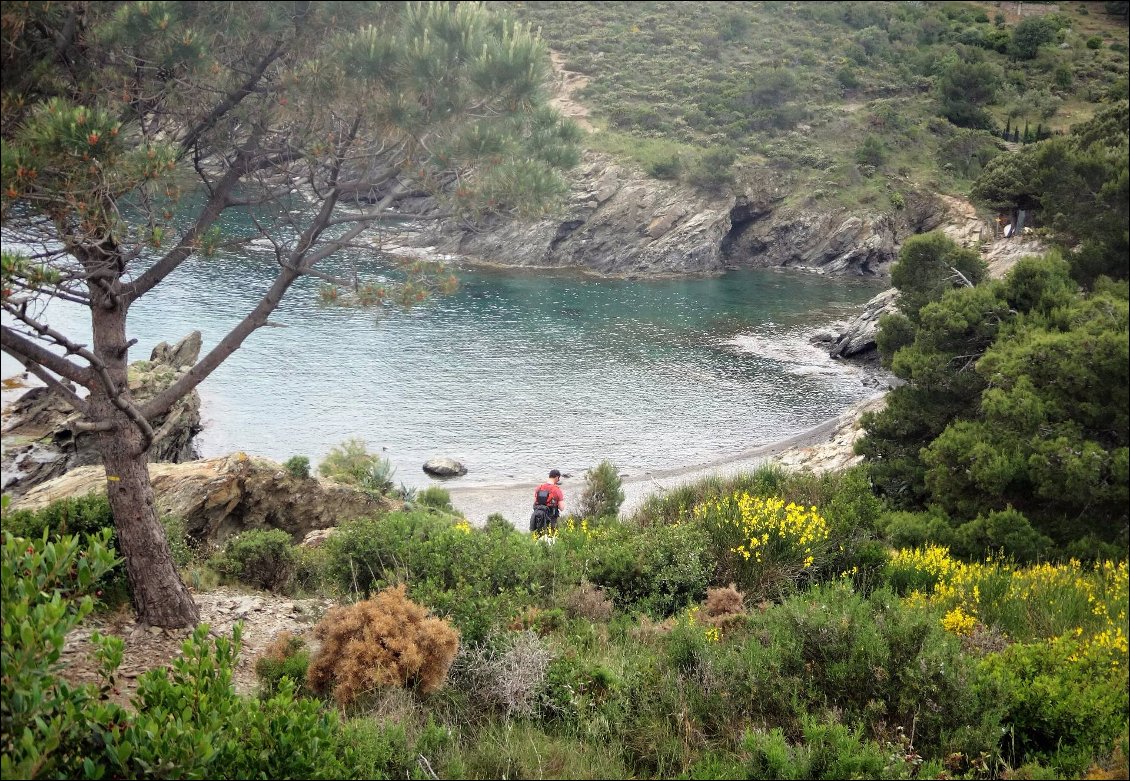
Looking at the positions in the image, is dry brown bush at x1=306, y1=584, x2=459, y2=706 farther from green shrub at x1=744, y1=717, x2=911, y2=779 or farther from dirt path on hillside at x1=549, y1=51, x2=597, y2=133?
dirt path on hillside at x1=549, y1=51, x2=597, y2=133

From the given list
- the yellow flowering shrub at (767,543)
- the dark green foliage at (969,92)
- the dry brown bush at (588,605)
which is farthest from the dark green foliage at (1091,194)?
the dark green foliage at (969,92)

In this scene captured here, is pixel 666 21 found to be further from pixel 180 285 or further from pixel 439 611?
pixel 439 611

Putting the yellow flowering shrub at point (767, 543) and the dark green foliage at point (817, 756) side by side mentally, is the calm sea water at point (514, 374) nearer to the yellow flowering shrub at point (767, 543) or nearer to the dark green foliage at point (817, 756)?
the yellow flowering shrub at point (767, 543)

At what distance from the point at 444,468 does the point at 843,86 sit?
65639mm

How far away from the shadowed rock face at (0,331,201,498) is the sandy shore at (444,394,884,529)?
874 centimetres

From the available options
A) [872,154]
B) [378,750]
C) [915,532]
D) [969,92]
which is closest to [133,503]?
[378,750]

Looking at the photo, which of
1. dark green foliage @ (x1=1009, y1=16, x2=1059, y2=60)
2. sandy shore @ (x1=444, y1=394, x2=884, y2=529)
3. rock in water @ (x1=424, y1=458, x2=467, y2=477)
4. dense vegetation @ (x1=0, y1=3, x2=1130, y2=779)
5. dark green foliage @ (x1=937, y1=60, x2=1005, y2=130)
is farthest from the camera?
dark green foliage @ (x1=1009, y1=16, x2=1059, y2=60)

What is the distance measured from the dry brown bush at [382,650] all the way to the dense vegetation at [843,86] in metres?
60.7

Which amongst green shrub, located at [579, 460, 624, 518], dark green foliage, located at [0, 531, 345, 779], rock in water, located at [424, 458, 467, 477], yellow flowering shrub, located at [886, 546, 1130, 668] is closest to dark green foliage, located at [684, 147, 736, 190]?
rock in water, located at [424, 458, 467, 477]

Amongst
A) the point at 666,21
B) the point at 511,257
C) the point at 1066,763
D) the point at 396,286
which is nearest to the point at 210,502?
the point at 396,286

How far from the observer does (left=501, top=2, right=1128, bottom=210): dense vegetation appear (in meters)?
63.1

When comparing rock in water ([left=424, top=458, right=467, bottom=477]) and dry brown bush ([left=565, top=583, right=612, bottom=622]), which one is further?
rock in water ([left=424, top=458, right=467, bottom=477])

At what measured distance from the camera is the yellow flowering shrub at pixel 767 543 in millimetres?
8812

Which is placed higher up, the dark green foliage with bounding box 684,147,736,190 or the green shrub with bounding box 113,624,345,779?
the dark green foliage with bounding box 684,147,736,190
